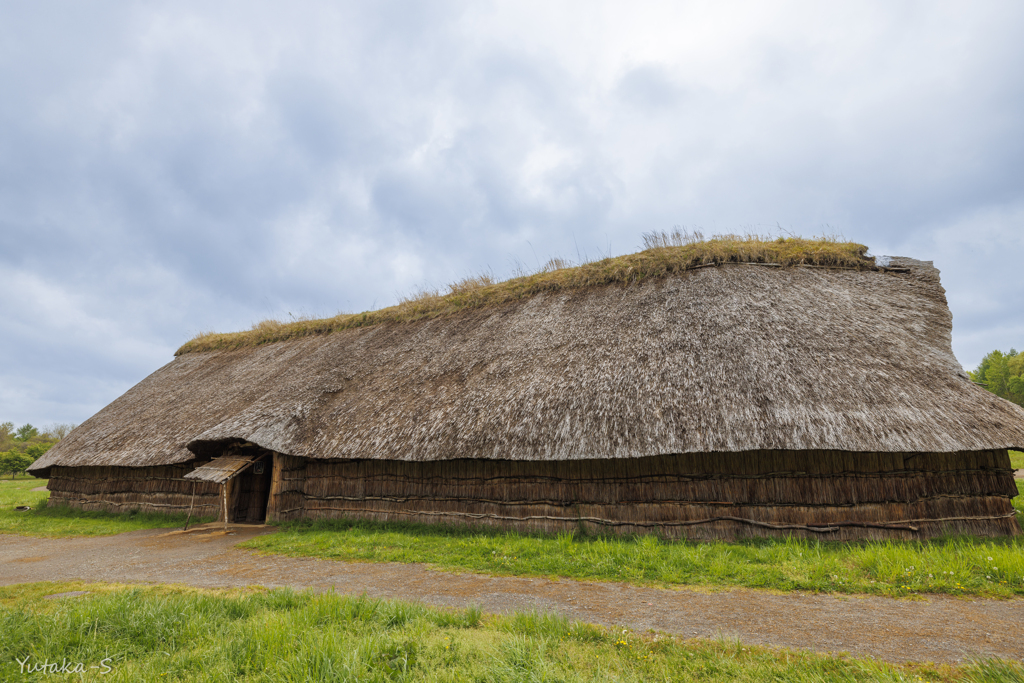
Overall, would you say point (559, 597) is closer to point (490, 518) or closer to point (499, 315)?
point (490, 518)

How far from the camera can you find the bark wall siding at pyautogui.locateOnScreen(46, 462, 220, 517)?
47.9 ft

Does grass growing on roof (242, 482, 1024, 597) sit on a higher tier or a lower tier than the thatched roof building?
lower

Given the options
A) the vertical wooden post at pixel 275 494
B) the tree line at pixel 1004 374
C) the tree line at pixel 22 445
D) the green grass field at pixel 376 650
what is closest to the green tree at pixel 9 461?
the tree line at pixel 22 445

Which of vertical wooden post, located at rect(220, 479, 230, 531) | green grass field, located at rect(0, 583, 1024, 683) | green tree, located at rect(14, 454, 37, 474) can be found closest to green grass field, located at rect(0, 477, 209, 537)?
vertical wooden post, located at rect(220, 479, 230, 531)

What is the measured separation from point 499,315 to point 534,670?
1193 centimetres

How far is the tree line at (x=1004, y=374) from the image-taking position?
41.6m

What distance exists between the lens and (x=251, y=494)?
14391 mm

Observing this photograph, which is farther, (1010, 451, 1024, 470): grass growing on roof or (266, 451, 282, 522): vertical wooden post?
(1010, 451, 1024, 470): grass growing on roof

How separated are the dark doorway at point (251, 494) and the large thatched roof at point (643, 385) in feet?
4.45

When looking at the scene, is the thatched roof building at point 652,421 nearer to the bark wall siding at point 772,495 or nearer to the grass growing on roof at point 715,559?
the bark wall siding at point 772,495

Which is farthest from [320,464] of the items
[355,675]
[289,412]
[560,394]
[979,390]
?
[979,390]

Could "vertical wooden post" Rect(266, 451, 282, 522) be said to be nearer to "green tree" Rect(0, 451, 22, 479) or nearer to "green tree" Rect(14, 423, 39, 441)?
"green tree" Rect(0, 451, 22, 479)

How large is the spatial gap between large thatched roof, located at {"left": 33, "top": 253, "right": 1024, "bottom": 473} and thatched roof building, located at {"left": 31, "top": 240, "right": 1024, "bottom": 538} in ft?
0.15

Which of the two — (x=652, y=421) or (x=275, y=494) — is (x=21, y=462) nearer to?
(x=275, y=494)
